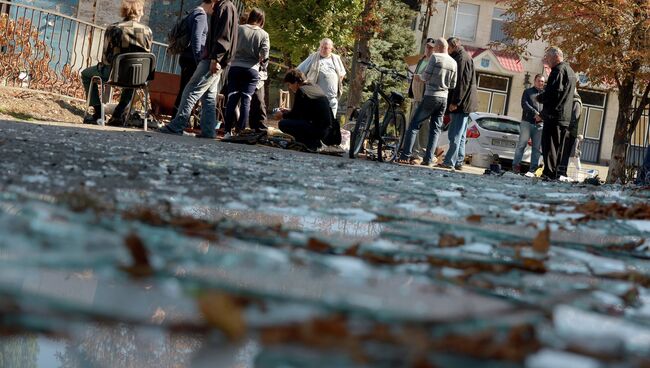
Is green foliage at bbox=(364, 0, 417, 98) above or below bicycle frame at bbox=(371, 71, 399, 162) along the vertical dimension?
above

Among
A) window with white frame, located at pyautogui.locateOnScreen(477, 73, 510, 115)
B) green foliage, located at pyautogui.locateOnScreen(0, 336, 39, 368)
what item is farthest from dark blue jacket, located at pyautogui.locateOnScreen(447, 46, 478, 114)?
window with white frame, located at pyautogui.locateOnScreen(477, 73, 510, 115)

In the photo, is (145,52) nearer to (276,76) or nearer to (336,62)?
(336,62)

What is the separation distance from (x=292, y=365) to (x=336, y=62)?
14.3 m

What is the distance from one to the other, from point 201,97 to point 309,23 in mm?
27008

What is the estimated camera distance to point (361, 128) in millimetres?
13773

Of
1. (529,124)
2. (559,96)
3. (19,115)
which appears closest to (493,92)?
(529,124)

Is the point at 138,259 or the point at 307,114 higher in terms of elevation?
the point at 307,114

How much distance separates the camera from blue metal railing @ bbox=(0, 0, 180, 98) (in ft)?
51.3

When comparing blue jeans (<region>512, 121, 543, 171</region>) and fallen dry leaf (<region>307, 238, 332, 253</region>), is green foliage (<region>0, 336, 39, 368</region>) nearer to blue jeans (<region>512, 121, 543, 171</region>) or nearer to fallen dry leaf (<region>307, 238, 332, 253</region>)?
fallen dry leaf (<region>307, 238, 332, 253</region>)

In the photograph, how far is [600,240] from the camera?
169 inches

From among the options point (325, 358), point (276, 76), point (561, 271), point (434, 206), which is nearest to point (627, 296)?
point (561, 271)

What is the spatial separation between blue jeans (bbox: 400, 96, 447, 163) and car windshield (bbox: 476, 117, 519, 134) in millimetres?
12046

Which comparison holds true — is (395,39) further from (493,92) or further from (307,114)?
(307,114)

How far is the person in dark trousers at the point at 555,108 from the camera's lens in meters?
14.3
